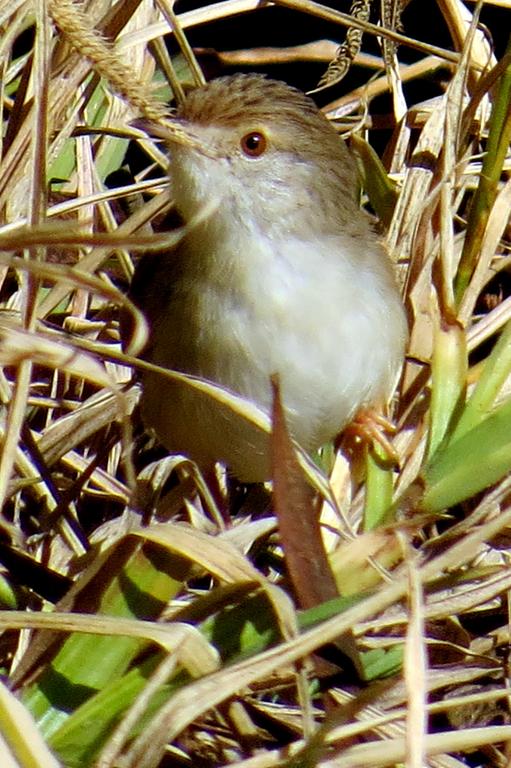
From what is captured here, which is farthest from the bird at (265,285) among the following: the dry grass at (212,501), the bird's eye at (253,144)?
the dry grass at (212,501)

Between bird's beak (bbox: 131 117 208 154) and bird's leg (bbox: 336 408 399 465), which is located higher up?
bird's beak (bbox: 131 117 208 154)

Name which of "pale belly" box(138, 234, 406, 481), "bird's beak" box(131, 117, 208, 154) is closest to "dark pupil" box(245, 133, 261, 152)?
"bird's beak" box(131, 117, 208, 154)

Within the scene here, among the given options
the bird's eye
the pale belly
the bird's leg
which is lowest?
the bird's leg

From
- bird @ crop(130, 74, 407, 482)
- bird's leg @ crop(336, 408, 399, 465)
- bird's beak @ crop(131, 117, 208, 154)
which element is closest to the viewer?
bird's beak @ crop(131, 117, 208, 154)

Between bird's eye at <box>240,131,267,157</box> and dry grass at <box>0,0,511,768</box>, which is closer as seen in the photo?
dry grass at <box>0,0,511,768</box>

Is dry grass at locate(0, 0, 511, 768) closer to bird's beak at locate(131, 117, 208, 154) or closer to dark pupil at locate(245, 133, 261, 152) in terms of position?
bird's beak at locate(131, 117, 208, 154)

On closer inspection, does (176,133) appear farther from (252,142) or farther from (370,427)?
(370,427)

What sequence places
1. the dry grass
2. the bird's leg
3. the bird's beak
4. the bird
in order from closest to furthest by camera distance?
the dry grass → the bird's beak → the bird → the bird's leg

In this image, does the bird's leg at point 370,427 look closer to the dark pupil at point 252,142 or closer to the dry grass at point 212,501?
the dry grass at point 212,501

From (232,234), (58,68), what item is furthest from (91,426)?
(58,68)
